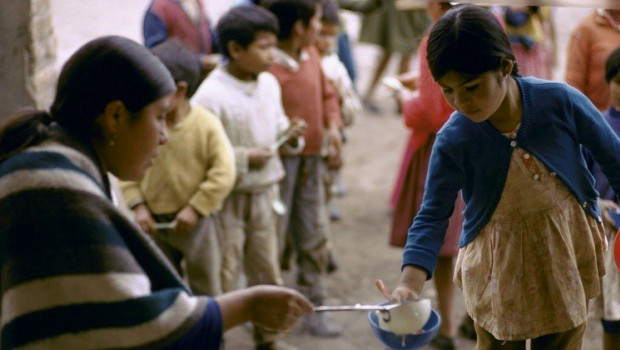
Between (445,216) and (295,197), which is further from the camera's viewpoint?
(295,197)

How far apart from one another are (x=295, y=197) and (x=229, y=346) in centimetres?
78

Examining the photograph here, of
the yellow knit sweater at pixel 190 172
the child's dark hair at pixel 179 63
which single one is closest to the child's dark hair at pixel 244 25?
the child's dark hair at pixel 179 63

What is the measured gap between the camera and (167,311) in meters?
1.98

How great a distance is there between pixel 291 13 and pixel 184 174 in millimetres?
1041

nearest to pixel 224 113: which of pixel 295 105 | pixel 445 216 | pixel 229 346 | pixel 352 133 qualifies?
pixel 295 105

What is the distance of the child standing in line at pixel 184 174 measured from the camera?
3.62 meters

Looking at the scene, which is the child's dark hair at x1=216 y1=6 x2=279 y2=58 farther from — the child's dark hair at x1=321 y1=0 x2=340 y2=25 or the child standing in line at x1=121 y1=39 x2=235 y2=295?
the child's dark hair at x1=321 y1=0 x2=340 y2=25

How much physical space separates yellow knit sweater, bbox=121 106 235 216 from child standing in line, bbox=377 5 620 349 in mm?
1468

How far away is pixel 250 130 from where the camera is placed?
390cm

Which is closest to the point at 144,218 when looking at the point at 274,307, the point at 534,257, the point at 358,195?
the point at 274,307

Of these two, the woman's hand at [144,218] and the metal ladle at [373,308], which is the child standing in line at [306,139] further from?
the metal ladle at [373,308]

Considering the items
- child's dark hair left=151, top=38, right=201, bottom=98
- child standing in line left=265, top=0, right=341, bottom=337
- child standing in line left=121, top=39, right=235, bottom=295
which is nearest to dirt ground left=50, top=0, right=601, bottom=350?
child standing in line left=265, top=0, right=341, bottom=337

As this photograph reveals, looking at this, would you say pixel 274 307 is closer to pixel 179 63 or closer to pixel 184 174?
pixel 184 174

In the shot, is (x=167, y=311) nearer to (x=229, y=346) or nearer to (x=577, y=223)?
(x=577, y=223)
